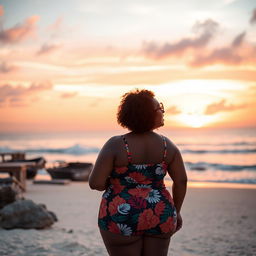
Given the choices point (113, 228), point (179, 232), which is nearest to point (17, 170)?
point (179, 232)

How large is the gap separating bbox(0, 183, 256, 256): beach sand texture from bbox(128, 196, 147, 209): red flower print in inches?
141

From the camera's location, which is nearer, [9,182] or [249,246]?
[249,246]

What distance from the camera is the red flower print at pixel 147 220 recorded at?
96.3 inches

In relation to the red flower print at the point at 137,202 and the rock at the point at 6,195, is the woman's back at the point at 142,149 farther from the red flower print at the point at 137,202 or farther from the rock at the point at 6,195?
the rock at the point at 6,195

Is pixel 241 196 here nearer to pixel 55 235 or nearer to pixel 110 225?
pixel 55 235

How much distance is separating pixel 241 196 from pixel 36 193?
740 centimetres

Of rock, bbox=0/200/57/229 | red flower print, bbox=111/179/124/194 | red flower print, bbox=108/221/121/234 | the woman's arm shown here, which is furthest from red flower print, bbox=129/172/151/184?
rock, bbox=0/200/57/229

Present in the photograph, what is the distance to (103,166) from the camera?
2.44 meters

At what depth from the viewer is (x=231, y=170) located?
1026 inches

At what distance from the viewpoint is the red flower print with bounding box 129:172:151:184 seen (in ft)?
8.01

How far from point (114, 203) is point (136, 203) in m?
0.14

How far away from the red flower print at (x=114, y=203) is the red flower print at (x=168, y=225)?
0.31m

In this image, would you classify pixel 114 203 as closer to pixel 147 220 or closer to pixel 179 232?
pixel 147 220

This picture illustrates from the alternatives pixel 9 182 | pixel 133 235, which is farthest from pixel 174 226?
pixel 9 182
